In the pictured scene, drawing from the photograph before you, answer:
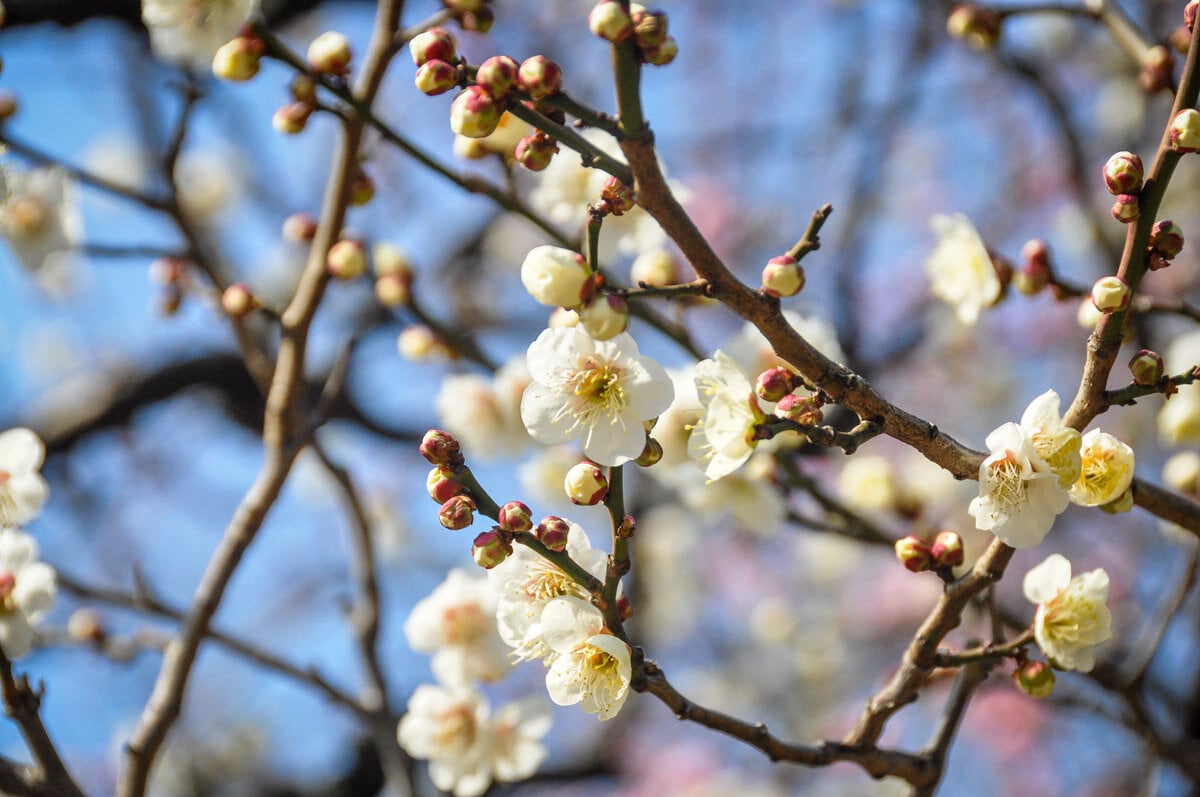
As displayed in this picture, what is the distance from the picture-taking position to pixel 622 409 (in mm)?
1059

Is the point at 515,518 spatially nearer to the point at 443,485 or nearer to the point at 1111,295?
the point at 443,485

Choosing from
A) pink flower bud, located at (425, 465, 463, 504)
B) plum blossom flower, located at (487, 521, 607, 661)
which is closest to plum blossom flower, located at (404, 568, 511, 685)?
plum blossom flower, located at (487, 521, 607, 661)

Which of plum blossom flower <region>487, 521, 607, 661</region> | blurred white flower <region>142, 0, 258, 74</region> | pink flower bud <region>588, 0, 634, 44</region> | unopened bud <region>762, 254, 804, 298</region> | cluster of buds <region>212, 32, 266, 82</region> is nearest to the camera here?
pink flower bud <region>588, 0, 634, 44</region>

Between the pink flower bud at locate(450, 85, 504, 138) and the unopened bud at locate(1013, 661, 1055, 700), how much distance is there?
2.98 ft

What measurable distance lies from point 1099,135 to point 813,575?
101 inches

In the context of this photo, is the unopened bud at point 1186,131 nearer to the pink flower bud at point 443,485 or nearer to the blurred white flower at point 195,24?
the pink flower bud at point 443,485

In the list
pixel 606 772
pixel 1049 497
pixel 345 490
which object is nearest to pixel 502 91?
pixel 1049 497

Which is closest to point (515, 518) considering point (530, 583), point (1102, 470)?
point (530, 583)

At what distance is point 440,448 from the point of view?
1.00m

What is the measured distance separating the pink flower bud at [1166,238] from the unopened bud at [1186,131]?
0.26ft

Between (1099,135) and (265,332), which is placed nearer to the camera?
(265,332)

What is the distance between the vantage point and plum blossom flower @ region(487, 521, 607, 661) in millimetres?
1098

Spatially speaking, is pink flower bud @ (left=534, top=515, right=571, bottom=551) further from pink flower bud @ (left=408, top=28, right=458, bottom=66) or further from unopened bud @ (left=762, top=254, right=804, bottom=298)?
pink flower bud @ (left=408, top=28, right=458, bottom=66)

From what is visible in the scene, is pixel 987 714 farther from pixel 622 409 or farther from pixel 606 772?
pixel 622 409
